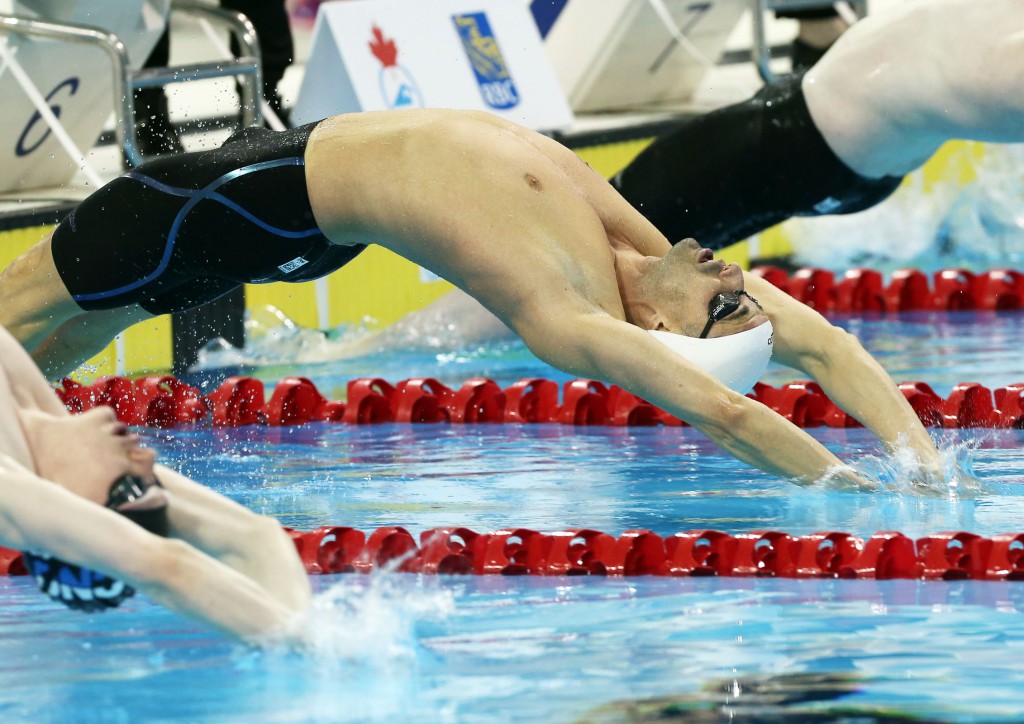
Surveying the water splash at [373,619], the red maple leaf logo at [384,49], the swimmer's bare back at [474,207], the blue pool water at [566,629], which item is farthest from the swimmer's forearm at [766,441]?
the red maple leaf logo at [384,49]

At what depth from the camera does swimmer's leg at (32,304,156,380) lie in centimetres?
439

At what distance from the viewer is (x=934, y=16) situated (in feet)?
16.8

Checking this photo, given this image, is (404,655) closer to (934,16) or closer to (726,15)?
(934,16)

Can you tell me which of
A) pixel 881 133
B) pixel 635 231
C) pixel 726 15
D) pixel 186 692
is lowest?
pixel 186 692

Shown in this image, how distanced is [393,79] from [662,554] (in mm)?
3367

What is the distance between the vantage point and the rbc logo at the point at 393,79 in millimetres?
6574

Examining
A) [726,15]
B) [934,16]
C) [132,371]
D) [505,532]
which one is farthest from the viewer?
[726,15]

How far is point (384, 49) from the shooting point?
6.64 metres

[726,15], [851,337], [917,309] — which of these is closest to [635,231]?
[851,337]

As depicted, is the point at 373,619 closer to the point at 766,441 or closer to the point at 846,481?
the point at 766,441

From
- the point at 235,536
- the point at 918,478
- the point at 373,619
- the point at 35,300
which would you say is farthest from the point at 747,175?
the point at 235,536

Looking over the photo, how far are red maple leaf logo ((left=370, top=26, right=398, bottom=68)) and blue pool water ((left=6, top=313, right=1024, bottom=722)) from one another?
2267 millimetres

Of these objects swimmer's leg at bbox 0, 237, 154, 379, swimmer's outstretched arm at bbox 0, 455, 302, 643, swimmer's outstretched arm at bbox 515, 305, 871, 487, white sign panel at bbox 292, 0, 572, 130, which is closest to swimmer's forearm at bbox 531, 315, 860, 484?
swimmer's outstretched arm at bbox 515, 305, 871, 487

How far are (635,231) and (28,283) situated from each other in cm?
140
